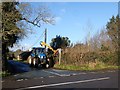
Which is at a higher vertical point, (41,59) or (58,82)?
(41,59)

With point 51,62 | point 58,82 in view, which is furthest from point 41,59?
point 58,82

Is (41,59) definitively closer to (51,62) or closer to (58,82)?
(51,62)

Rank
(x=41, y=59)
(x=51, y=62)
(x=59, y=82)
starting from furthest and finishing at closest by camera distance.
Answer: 1. (x=51, y=62)
2. (x=41, y=59)
3. (x=59, y=82)

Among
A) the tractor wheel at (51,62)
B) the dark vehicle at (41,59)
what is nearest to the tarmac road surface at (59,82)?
the dark vehicle at (41,59)

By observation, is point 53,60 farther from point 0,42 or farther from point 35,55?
point 0,42

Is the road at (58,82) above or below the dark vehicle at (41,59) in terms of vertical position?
below

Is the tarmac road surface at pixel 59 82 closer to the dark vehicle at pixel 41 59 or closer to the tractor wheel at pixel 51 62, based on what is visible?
the dark vehicle at pixel 41 59

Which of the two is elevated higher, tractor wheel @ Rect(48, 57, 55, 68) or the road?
tractor wheel @ Rect(48, 57, 55, 68)

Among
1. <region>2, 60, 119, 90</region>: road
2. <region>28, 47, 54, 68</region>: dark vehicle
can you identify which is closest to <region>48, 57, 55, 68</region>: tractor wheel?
<region>28, 47, 54, 68</region>: dark vehicle

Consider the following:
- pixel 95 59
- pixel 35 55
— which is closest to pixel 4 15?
pixel 35 55

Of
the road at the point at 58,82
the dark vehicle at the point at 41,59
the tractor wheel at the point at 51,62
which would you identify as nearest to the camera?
the road at the point at 58,82

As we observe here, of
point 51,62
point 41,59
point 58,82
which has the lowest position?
point 58,82

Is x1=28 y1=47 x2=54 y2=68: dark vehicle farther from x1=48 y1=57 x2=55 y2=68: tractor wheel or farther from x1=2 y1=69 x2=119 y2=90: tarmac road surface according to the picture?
x1=2 y1=69 x2=119 y2=90: tarmac road surface

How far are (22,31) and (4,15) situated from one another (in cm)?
295
